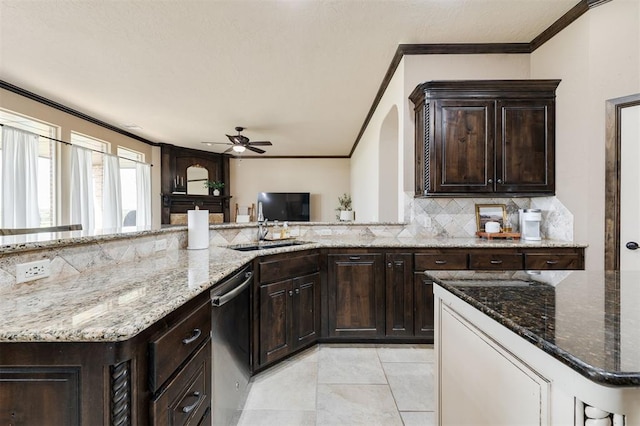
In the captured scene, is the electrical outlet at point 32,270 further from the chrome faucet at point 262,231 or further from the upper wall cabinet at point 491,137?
the upper wall cabinet at point 491,137

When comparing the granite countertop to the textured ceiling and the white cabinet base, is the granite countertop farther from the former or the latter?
the textured ceiling

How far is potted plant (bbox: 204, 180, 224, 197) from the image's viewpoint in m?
7.42

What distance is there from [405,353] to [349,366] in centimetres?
54

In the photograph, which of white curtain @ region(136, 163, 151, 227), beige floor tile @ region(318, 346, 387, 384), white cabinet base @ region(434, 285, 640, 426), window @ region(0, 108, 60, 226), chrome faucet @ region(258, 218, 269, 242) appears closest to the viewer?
white cabinet base @ region(434, 285, 640, 426)

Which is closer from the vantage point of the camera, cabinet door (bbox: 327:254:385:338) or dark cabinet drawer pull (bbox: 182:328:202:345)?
dark cabinet drawer pull (bbox: 182:328:202:345)


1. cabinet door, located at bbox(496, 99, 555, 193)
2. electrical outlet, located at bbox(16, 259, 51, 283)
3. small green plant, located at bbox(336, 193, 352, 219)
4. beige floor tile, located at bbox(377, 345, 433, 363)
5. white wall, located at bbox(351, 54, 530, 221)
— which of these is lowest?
beige floor tile, located at bbox(377, 345, 433, 363)

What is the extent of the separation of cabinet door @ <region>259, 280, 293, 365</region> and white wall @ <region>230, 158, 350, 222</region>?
5.84 m

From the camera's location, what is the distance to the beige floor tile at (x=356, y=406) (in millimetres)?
1735

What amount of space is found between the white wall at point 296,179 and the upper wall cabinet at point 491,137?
17.9 ft

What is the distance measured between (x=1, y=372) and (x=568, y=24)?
4.08 metres

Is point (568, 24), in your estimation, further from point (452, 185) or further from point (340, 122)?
point (340, 122)

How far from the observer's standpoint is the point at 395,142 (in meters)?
4.33

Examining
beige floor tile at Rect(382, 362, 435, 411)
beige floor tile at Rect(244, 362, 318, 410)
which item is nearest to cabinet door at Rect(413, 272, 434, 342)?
beige floor tile at Rect(382, 362, 435, 411)

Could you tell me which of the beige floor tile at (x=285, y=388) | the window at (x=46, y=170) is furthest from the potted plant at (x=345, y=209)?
the window at (x=46, y=170)
